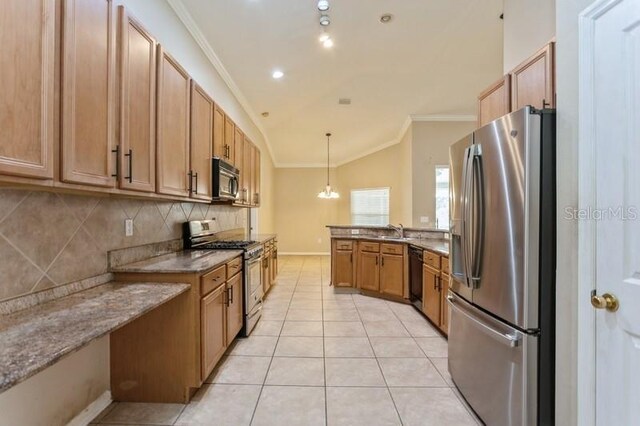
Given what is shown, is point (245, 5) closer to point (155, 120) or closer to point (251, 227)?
point (155, 120)

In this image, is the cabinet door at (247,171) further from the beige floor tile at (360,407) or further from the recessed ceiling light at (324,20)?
the beige floor tile at (360,407)

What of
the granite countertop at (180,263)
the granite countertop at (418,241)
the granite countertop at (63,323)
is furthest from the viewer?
the granite countertop at (418,241)

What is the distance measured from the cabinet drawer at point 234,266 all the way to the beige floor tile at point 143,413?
1.01 meters

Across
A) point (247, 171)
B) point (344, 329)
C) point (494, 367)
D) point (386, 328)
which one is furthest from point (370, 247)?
point (494, 367)

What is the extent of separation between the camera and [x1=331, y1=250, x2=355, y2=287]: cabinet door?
16.4 feet

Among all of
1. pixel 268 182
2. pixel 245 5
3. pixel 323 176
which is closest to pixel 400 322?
pixel 245 5

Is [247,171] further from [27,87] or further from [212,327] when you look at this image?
[27,87]

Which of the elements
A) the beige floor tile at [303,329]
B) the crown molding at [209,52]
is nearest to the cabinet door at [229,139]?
the crown molding at [209,52]

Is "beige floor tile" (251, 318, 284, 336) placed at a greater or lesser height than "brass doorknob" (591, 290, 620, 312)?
lesser

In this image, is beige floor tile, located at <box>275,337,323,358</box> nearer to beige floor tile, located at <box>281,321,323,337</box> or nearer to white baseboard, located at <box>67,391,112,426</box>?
beige floor tile, located at <box>281,321,323,337</box>

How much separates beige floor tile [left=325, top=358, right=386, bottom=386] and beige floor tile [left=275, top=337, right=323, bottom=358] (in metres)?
0.20

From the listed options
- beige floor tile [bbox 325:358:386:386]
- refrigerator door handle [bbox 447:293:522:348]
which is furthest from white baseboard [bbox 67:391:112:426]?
refrigerator door handle [bbox 447:293:522:348]

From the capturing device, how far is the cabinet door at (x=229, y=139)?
3.60m

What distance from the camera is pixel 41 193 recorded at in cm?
158
